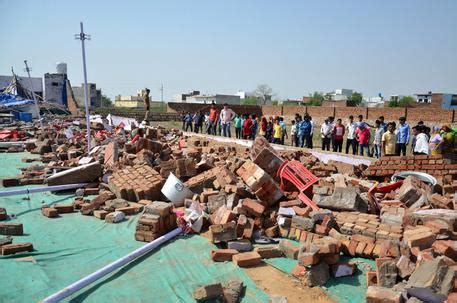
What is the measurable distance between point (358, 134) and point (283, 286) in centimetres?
921

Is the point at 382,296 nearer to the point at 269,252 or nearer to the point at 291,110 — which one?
the point at 269,252

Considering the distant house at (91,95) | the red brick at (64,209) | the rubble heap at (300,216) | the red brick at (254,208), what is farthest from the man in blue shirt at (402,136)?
the distant house at (91,95)

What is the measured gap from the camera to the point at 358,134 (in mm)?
12148

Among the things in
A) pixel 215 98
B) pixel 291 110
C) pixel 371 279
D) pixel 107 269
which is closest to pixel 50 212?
pixel 107 269

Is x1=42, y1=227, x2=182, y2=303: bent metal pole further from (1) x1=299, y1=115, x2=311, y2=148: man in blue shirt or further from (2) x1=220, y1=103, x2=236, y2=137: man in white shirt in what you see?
(2) x1=220, y1=103, x2=236, y2=137: man in white shirt

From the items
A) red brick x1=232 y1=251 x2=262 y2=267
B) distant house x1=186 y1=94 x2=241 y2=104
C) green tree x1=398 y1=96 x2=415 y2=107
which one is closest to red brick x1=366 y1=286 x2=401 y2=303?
red brick x1=232 y1=251 x2=262 y2=267

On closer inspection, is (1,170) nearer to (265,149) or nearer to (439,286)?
(265,149)

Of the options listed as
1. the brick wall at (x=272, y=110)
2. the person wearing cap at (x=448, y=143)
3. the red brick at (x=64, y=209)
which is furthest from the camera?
the brick wall at (x=272, y=110)

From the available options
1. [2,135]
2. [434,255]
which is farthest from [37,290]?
[2,135]

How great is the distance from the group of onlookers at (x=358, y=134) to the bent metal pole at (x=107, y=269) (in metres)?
7.54

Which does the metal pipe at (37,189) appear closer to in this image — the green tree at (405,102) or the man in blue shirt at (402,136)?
the man in blue shirt at (402,136)

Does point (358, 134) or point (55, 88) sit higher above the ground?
point (55, 88)

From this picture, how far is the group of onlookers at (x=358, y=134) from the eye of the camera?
9805 millimetres

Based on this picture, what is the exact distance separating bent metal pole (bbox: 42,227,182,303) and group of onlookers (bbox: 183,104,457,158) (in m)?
7.54
